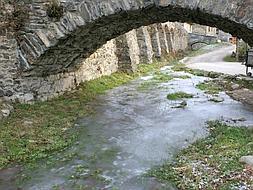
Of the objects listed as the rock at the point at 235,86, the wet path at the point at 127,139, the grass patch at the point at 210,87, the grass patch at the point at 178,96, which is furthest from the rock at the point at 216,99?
the rock at the point at 235,86

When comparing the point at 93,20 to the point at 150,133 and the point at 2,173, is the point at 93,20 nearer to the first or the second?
the point at 150,133

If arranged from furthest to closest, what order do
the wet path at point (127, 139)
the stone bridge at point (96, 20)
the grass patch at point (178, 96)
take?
1. the grass patch at point (178, 96)
2. the stone bridge at point (96, 20)
3. the wet path at point (127, 139)

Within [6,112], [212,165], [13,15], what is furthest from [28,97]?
[212,165]

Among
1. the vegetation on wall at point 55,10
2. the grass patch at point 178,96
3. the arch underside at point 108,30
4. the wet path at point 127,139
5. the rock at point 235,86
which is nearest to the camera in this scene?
the wet path at point 127,139

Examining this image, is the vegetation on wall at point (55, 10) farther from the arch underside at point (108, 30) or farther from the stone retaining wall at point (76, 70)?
the stone retaining wall at point (76, 70)

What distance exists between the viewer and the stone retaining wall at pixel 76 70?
979 cm

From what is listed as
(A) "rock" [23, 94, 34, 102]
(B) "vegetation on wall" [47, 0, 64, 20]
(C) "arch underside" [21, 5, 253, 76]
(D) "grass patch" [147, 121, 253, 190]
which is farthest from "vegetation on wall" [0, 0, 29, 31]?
(D) "grass patch" [147, 121, 253, 190]

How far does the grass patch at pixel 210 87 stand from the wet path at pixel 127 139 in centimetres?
54

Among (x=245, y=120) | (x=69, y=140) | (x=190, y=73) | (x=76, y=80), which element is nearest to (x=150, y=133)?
(x=69, y=140)

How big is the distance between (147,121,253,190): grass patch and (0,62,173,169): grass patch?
7.68 feet

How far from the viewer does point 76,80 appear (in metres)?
13.6

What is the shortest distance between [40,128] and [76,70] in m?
4.95

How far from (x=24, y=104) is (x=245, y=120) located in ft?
17.6

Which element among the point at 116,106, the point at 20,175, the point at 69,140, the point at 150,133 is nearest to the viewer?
the point at 20,175
